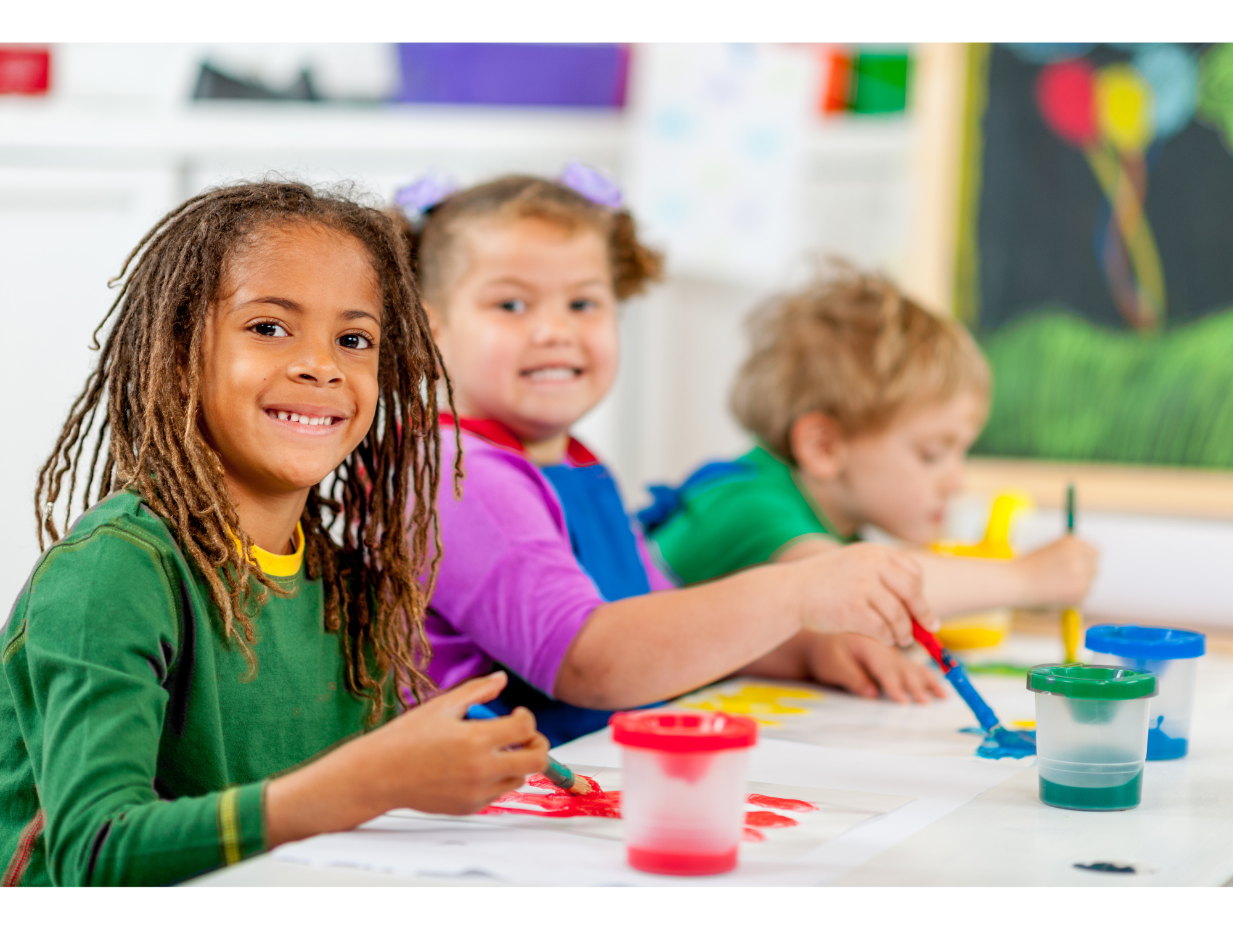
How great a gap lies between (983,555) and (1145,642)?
1.42 ft

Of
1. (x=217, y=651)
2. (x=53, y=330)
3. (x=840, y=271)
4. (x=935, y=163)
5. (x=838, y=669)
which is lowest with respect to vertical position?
(x=838, y=669)

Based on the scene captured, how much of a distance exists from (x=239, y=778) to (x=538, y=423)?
468mm

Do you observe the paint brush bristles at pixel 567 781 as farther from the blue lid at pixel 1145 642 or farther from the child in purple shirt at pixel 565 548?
the blue lid at pixel 1145 642

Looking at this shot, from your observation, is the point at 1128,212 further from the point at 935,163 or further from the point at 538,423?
the point at 538,423

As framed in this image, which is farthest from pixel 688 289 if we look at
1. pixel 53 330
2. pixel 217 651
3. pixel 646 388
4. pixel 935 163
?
pixel 217 651

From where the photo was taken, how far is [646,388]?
2.42 m

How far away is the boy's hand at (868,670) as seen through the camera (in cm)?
112

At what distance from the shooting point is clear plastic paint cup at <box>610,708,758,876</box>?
0.61 meters

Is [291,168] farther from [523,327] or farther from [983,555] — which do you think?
[983,555]

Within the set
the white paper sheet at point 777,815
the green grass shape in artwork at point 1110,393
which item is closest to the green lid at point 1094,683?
the white paper sheet at point 777,815

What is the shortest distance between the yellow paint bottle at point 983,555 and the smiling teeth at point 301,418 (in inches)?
29.0

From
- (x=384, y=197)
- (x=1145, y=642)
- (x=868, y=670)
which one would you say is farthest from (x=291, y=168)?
(x=1145, y=642)

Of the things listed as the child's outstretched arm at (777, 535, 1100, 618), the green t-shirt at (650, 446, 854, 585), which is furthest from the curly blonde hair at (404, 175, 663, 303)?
the child's outstretched arm at (777, 535, 1100, 618)
